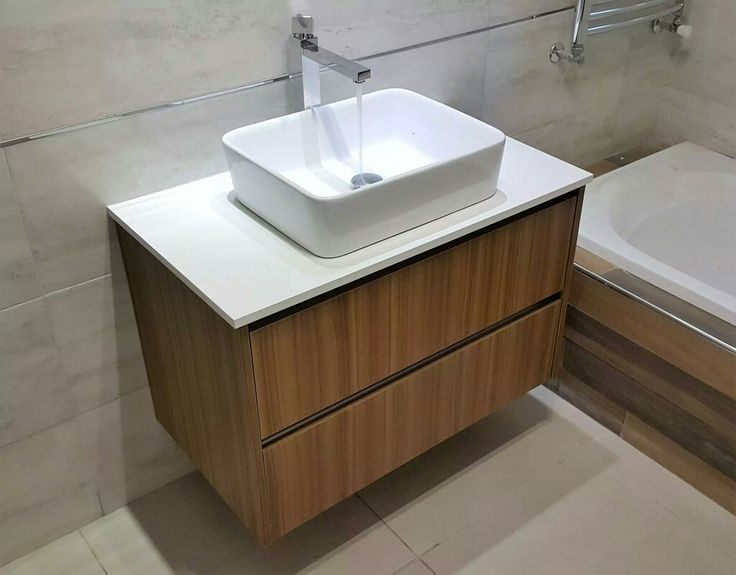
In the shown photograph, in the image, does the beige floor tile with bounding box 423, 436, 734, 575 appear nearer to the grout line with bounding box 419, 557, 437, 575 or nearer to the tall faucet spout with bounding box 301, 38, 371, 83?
the grout line with bounding box 419, 557, 437, 575

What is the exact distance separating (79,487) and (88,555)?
150mm

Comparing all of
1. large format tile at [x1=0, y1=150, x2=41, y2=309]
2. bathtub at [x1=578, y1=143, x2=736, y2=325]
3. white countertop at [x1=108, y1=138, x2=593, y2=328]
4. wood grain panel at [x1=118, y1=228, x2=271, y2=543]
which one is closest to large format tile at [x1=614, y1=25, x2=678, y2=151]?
bathtub at [x1=578, y1=143, x2=736, y2=325]

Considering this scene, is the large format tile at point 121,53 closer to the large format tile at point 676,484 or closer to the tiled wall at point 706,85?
the large format tile at point 676,484

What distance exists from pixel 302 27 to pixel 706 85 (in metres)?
1.41

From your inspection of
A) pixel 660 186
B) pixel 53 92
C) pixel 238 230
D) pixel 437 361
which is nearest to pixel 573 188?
pixel 437 361

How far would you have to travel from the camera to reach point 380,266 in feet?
4.39

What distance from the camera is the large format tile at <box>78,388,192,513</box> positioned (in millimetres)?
1707

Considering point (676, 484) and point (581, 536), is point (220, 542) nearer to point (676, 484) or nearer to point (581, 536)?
point (581, 536)

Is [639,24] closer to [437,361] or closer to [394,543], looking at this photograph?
[437,361]

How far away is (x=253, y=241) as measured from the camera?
1.40m

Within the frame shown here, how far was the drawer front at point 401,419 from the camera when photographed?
4.72ft

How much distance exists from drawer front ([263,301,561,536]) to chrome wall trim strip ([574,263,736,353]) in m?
0.18

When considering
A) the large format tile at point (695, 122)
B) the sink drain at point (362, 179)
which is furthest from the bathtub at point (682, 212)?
the sink drain at point (362, 179)

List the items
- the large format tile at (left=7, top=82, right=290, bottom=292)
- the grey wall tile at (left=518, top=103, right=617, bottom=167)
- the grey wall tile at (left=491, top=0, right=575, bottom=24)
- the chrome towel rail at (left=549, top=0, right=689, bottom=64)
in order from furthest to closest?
1. the grey wall tile at (left=518, top=103, right=617, bottom=167)
2. the chrome towel rail at (left=549, top=0, right=689, bottom=64)
3. the grey wall tile at (left=491, top=0, right=575, bottom=24)
4. the large format tile at (left=7, top=82, right=290, bottom=292)
